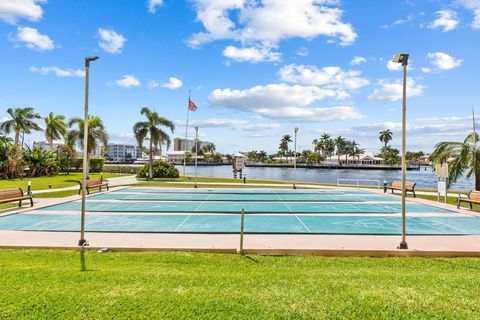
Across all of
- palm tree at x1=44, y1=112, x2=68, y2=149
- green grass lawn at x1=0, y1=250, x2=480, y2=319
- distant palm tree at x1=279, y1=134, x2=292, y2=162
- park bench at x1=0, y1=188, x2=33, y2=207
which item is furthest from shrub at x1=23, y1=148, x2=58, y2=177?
distant palm tree at x1=279, y1=134, x2=292, y2=162

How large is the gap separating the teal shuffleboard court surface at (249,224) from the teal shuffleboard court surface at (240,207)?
1.65 meters

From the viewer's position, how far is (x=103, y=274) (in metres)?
6.08

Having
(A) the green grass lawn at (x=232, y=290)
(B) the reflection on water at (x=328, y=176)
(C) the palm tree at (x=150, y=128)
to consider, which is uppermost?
(C) the palm tree at (x=150, y=128)

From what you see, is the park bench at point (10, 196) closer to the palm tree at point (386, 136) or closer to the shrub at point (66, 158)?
the shrub at point (66, 158)

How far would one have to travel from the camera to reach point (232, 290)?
529cm

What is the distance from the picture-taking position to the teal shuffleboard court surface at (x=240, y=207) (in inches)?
622

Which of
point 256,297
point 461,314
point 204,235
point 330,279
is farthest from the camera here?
point 204,235

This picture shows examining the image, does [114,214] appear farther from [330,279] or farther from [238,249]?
[330,279]

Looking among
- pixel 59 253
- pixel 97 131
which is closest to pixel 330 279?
pixel 59 253

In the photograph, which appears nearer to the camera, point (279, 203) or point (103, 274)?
point (103, 274)

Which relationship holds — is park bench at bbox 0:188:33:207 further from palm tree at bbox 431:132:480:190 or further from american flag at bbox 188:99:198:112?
palm tree at bbox 431:132:480:190

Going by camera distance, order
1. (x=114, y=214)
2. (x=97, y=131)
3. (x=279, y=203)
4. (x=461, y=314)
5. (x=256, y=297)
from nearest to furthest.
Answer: (x=461, y=314)
(x=256, y=297)
(x=114, y=214)
(x=279, y=203)
(x=97, y=131)

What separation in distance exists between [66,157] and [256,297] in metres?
50.0

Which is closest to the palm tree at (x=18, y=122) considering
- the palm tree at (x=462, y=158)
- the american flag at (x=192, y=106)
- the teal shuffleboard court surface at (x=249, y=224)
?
the american flag at (x=192, y=106)
